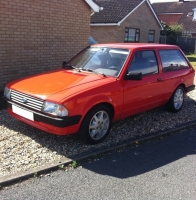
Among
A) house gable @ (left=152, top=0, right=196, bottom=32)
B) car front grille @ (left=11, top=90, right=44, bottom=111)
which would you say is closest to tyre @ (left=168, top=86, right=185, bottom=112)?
car front grille @ (left=11, top=90, right=44, bottom=111)

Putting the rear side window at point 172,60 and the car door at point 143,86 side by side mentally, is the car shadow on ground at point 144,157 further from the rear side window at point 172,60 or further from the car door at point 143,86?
the rear side window at point 172,60

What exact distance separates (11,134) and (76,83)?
146 cm

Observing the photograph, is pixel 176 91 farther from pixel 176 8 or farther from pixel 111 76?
pixel 176 8

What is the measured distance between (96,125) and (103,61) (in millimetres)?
1328

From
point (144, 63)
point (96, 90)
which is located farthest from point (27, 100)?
point (144, 63)

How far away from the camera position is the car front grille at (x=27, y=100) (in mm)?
4127

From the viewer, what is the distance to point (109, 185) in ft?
11.4

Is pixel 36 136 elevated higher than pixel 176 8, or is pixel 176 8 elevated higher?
pixel 176 8

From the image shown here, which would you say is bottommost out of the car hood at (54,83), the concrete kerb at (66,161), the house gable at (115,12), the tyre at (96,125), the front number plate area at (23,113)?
the concrete kerb at (66,161)

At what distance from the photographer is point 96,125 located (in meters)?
4.50

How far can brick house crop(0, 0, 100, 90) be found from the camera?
279 inches

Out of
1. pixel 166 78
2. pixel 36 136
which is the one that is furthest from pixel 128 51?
pixel 36 136

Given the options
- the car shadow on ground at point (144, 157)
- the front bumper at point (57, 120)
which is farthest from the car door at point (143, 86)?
the front bumper at point (57, 120)

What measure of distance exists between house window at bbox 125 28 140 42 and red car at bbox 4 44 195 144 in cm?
1702
